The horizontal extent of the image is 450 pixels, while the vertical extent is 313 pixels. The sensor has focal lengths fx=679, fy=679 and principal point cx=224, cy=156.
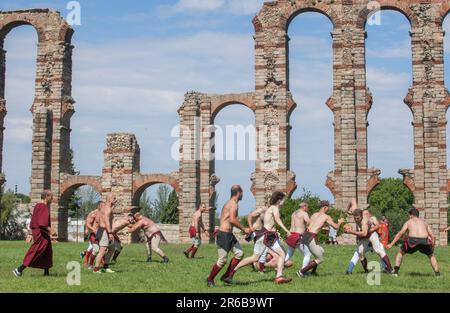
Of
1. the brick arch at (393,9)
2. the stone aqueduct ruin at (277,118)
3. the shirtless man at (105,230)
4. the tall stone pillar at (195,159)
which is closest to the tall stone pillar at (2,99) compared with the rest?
the stone aqueduct ruin at (277,118)

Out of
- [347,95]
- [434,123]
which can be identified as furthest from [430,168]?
[347,95]

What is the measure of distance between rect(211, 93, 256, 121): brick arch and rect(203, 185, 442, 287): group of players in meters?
21.0

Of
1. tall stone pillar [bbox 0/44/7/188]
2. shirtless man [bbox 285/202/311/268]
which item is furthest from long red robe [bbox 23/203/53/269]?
tall stone pillar [bbox 0/44/7/188]

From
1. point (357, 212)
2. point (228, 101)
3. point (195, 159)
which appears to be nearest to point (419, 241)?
point (357, 212)

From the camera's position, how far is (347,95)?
3378cm

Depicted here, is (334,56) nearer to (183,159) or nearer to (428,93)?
(428,93)

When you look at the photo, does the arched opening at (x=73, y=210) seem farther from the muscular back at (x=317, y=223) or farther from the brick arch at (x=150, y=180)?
the muscular back at (x=317, y=223)

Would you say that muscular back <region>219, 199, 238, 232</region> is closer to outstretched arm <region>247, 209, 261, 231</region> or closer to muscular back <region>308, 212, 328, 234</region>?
outstretched arm <region>247, 209, 261, 231</region>

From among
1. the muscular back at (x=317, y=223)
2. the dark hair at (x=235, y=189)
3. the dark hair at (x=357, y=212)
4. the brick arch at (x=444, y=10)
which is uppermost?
the brick arch at (x=444, y=10)

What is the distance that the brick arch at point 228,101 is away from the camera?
118 ft

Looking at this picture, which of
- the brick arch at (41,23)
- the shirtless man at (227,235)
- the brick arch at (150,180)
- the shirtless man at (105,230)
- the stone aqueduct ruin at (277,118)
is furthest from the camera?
the brick arch at (41,23)

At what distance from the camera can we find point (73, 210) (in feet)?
186

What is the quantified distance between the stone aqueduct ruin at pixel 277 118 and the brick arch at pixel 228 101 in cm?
6

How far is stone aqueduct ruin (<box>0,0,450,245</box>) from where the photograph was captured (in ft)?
110
